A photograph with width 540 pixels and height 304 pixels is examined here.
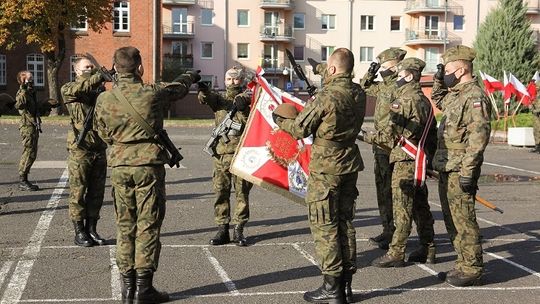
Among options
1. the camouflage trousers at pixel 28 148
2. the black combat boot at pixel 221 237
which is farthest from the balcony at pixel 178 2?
the black combat boot at pixel 221 237

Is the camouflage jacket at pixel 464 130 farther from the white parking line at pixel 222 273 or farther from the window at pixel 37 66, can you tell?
the window at pixel 37 66

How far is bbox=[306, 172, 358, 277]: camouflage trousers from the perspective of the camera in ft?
20.2

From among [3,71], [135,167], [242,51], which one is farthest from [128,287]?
[242,51]

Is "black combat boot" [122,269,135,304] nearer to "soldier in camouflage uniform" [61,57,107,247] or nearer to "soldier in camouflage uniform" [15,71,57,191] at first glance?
"soldier in camouflage uniform" [61,57,107,247]

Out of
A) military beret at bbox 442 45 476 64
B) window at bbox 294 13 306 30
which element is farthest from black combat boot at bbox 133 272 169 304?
window at bbox 294 13 306 30

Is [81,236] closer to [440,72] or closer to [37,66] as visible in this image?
[440,72]

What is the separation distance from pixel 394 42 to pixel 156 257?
204 ft

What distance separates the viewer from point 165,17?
2429 inches

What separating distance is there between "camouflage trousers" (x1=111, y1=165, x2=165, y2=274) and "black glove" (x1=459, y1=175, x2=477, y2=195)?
9.86 feet

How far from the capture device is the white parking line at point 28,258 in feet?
20.7

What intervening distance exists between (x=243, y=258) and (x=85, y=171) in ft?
7.63

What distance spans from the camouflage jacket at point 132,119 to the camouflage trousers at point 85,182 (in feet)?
7.39

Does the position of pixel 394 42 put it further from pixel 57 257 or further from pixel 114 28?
pixel 57 257

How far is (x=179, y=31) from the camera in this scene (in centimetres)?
6188
